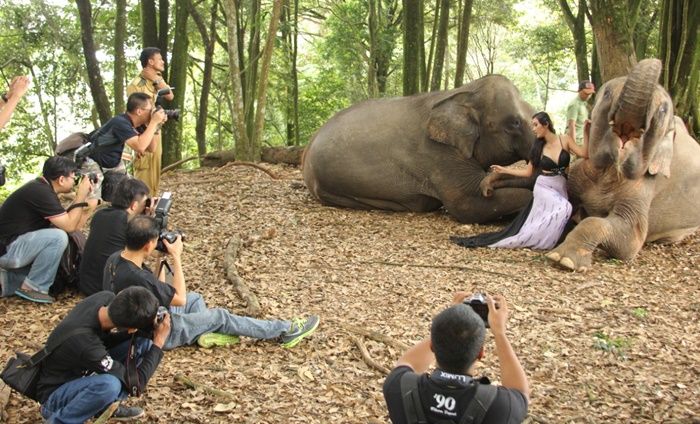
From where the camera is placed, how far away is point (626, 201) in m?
8.30

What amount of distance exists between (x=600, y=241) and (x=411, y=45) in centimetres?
742

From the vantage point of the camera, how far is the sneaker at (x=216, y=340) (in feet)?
17.9

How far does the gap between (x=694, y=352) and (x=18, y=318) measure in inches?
217

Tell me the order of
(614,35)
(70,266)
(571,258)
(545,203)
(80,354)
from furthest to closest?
(614,35) < (545,203) < (571,258) < (70,266) < (80,354)

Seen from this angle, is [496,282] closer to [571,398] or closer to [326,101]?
[571,398]

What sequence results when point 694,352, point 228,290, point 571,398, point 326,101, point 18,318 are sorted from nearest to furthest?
point 571,398 < point 694,352 < point 18,318 < point 228,290 < point 326,101

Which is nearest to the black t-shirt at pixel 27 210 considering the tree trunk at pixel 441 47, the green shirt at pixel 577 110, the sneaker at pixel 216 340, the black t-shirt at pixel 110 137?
the black t-shirt at pixel 110 137

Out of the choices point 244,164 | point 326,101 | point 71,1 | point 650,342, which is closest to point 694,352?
point 650,342

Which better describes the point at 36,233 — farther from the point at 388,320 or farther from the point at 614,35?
the point at 614,35

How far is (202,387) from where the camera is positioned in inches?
189

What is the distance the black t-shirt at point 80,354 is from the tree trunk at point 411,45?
1086 centimetres

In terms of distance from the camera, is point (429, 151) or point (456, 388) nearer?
point (456, 388)

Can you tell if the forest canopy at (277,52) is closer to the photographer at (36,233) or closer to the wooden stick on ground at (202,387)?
the photographer at (36,233)

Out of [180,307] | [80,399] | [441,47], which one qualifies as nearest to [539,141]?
[180,307]
